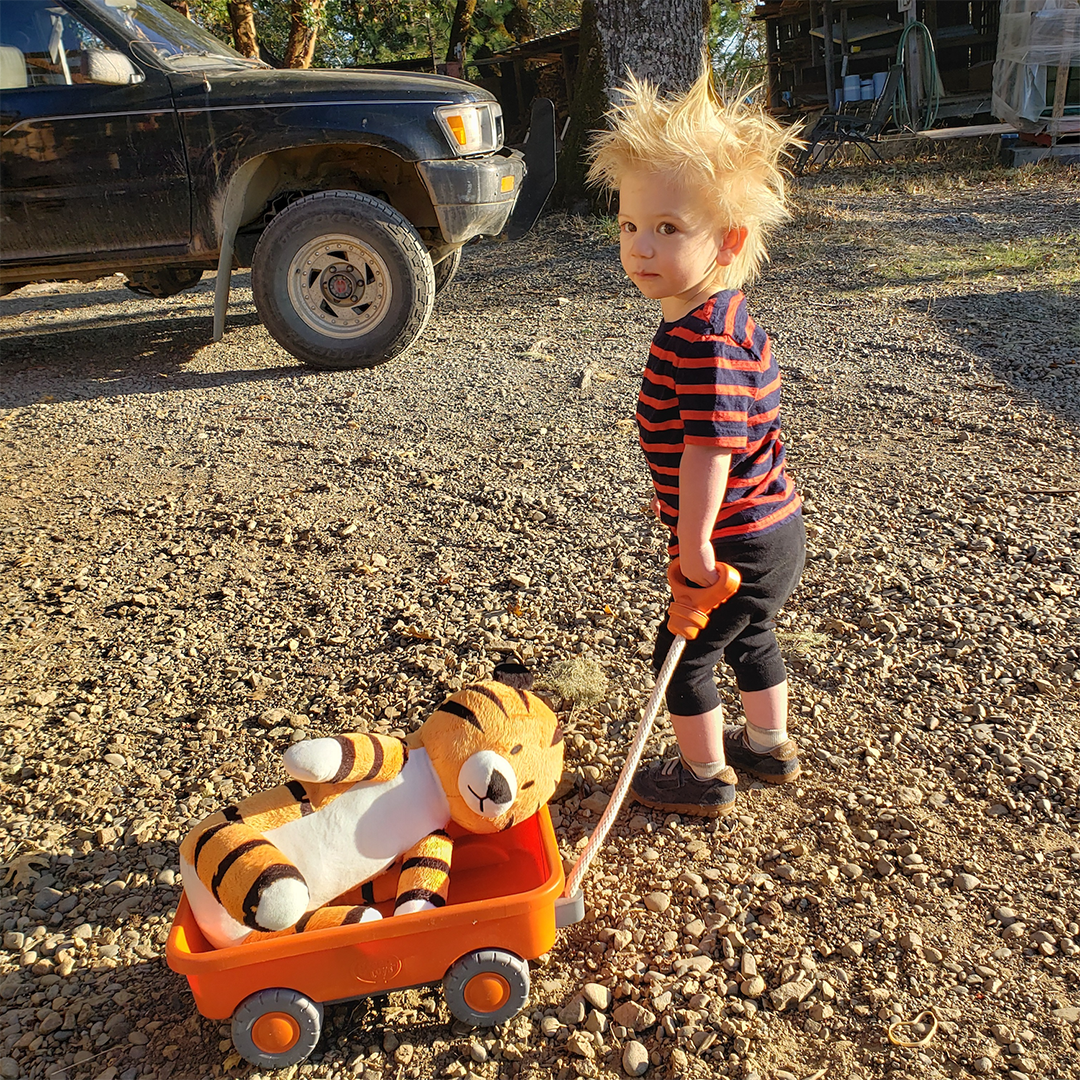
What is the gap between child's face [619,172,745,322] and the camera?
5.77 ft

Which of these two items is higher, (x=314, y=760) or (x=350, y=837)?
(x=314, y=760)

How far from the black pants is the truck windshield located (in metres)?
4.80

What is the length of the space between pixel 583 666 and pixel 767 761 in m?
0.65

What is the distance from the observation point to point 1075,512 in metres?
3.43

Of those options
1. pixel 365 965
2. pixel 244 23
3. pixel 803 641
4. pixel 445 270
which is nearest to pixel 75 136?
pixel 445 270

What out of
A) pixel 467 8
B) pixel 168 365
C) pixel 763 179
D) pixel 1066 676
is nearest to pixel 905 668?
pixel 1066 676

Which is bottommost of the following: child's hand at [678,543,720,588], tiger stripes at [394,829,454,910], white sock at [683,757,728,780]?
white sock at [683,757,728,780]

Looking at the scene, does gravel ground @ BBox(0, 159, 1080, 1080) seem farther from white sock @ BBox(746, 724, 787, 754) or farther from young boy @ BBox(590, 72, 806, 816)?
young boy @ BBox(590, 72, 806, 816)

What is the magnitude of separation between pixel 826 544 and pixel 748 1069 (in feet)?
6.67

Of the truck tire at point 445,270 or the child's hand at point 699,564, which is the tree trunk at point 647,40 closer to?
the truck tire at point 445,270

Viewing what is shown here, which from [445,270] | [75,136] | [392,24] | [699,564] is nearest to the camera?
[699,564]

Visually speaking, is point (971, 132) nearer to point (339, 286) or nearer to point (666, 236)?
point (339, 286)

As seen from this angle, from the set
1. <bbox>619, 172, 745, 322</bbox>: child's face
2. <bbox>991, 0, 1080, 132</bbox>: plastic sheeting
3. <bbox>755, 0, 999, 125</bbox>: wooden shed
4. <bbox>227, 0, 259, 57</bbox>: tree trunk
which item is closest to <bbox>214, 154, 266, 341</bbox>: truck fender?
<bbox>619, 172, 745, 322</bbox>: child's face

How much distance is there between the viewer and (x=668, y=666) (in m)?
1.86
